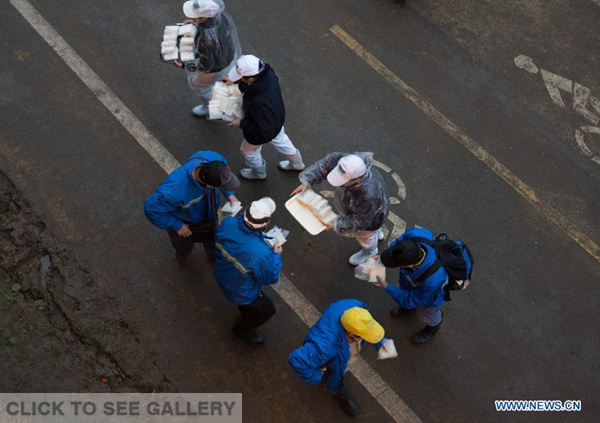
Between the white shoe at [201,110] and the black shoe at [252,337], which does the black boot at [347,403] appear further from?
the white shoe at [201,110]

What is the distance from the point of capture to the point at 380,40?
8.44 metres

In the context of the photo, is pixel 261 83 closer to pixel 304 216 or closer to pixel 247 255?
pixel 304 216

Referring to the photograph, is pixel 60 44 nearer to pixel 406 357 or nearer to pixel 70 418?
pixel 70 418

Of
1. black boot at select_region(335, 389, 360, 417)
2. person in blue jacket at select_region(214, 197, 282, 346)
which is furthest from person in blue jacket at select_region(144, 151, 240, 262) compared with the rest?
black boot at select_region(335, 389, 360, 417)

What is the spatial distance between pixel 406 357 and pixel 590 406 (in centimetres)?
209

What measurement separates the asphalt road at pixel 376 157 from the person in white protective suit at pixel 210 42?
3.42 ft

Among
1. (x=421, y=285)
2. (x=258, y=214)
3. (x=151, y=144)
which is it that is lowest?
(x=151, y=144)

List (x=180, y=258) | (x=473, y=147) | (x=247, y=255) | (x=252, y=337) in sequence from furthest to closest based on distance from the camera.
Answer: (x=473, y=147)
(x=180, y=258)
(x=252, y=337)
(x=247, y=255)

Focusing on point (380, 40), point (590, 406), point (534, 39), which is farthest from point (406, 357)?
point (534, 39)

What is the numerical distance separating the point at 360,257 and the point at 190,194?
7.49ft

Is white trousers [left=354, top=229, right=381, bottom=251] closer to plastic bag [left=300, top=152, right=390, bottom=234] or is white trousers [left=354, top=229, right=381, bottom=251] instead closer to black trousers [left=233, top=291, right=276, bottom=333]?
plastic bag [left=300, top=152, right=390, bottom=234]

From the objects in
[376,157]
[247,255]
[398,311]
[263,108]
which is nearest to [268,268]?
[247,255]

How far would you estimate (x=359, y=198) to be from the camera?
5.66m

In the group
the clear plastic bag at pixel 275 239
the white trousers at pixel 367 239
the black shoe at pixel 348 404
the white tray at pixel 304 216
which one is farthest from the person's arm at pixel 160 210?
the black shoe at pixel 348 404
